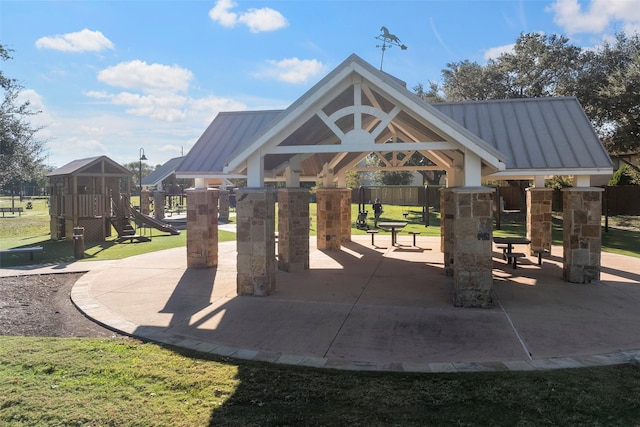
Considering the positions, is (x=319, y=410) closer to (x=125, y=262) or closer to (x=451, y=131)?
(x=451, y=131)

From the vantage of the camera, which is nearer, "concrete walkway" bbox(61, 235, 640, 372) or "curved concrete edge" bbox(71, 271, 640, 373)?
"curved concrete edge" bbox(71, 271, 640, 373)

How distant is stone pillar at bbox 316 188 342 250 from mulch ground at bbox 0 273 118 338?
290 inches

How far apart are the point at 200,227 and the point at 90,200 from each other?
27.8 feet

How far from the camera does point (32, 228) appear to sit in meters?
22.1

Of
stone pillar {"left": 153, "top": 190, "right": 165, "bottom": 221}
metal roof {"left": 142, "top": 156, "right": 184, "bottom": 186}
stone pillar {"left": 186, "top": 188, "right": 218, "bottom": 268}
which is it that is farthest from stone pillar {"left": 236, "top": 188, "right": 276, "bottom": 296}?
metal roof {"left": 142, "top": 156, "right": 184, "bottom": 186}

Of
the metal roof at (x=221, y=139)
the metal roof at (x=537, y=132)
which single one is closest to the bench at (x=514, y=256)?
the metal roof at (x=537, y=132)

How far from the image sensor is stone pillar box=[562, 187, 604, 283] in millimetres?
9016

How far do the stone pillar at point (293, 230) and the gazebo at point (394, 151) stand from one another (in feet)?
0.09

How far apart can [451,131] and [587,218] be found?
435 centimetres

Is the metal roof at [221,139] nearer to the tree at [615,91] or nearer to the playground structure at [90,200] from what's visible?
the playground structure at [90,200]

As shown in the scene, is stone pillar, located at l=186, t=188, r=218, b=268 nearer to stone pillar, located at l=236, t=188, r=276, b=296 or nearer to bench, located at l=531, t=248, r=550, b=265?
stone pillar, located at l=236, t=188, r=276, b=296

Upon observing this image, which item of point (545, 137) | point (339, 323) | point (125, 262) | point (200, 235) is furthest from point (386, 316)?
point (125, 262)

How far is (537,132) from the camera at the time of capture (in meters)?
8.91

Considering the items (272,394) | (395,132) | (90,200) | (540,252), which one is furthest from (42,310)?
(540,252)
